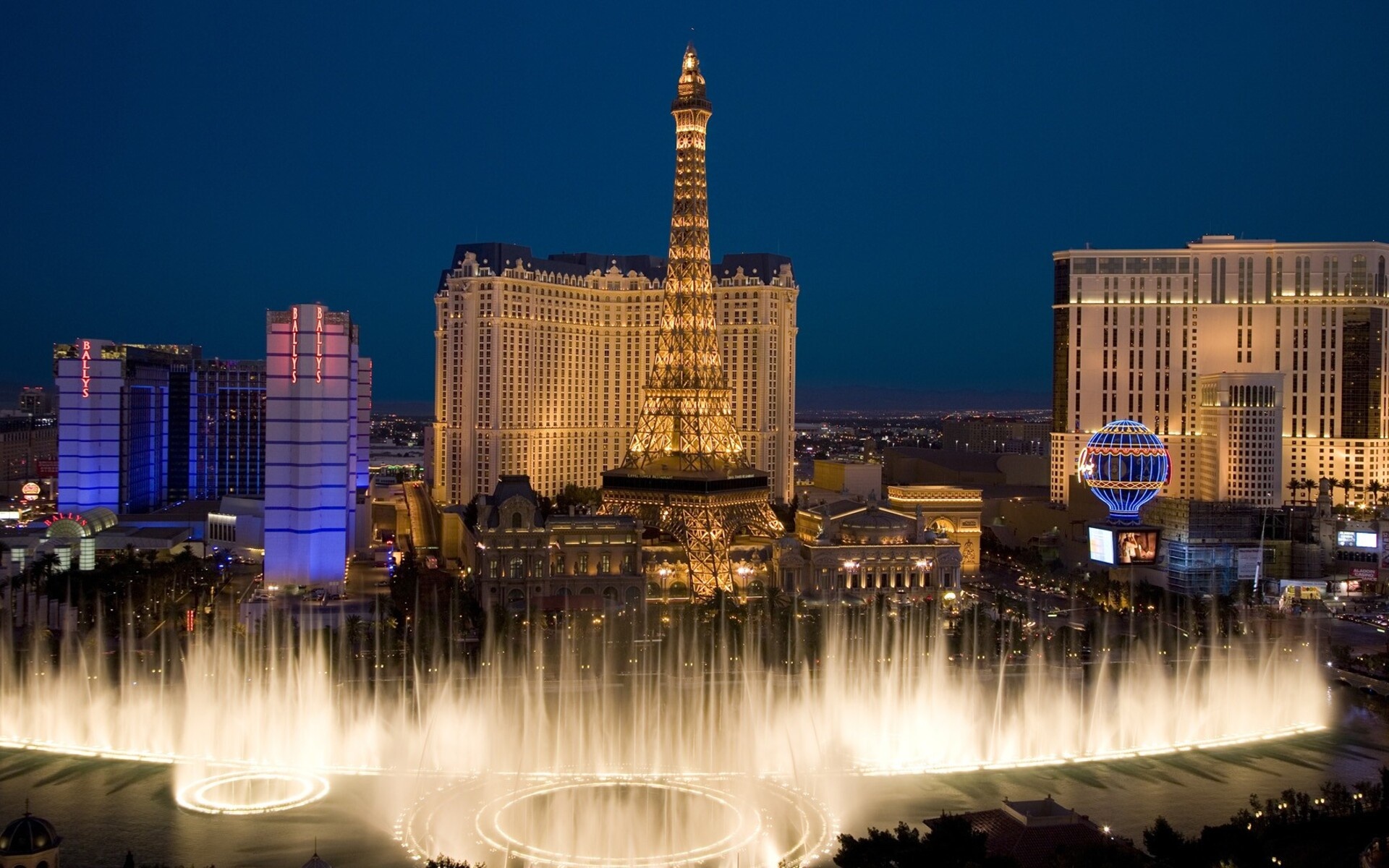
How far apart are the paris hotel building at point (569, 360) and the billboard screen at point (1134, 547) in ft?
89.1

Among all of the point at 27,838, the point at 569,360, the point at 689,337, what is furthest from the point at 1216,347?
the point at 27,838

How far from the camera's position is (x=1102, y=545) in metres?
59.2

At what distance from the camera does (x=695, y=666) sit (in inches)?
1588

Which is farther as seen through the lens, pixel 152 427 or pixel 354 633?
pixel 152 427

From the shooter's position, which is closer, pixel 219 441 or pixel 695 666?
pixel 695 666

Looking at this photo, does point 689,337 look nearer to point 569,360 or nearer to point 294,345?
point 294,345

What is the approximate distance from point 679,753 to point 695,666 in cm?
942

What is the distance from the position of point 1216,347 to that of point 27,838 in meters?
67.4

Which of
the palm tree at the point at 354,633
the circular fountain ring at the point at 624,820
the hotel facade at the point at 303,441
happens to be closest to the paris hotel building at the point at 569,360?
the hotel facade at the point at 303,441

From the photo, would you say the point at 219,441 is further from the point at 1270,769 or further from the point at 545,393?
the point at 1270,769

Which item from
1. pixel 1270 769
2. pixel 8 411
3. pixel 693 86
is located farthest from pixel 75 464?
pixel 8 411

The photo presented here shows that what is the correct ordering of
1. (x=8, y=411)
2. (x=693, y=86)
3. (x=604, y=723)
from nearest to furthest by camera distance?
(x=604, y=723)
(x=693, y=86)
(x=8, y=411)

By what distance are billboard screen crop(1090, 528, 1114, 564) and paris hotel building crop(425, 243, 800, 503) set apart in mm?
25218

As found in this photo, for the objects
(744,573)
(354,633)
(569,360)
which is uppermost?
(569,360)
